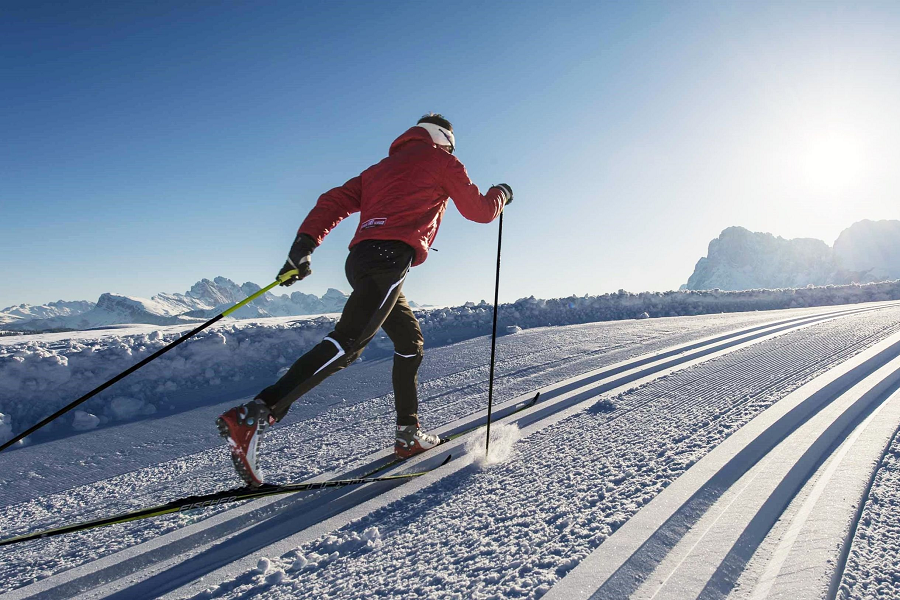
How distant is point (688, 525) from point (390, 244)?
1.74 meters

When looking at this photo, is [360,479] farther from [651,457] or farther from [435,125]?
[435,125]

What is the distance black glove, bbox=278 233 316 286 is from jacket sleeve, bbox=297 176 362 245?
3.1 inches

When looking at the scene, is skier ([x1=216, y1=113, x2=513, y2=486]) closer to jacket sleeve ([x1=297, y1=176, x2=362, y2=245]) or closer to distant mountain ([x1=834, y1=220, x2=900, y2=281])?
jacket sleeve ([x1=297, y1=176, x2=362, y2=245])

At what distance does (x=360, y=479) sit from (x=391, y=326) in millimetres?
932

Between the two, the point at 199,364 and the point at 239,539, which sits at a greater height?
the point at 199,364

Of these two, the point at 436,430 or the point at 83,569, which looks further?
the point at 436,430

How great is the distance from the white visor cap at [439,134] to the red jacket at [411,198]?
0.12 ft

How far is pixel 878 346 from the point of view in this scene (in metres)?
4.21

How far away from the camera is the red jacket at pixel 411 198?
8.03 feet

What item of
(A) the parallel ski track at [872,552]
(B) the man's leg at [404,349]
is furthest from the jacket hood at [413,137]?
(A) the parallel ski track at [872,552]

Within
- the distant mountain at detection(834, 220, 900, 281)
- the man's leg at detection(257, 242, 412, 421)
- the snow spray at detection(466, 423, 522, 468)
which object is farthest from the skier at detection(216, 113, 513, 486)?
the distant mountain at detection(834, 220, 900, 281)

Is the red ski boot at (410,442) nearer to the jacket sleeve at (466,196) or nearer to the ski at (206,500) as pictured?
the ski at (206,500)

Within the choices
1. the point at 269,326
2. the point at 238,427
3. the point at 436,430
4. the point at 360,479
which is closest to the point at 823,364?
the point at 436,430

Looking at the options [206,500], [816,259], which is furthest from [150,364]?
[816,259]
